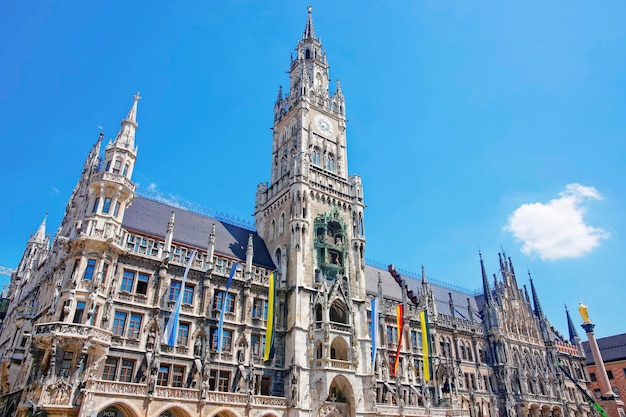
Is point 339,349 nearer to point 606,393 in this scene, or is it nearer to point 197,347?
point 197,347

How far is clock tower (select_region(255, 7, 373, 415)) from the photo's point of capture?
3984 cm

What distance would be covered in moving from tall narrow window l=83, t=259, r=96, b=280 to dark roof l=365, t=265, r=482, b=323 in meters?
30.2

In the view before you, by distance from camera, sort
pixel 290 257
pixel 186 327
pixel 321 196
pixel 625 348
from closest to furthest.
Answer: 1. pixel 186 327
2. pixel 290 257
3. pixel 321 196
4. pixel 625 348

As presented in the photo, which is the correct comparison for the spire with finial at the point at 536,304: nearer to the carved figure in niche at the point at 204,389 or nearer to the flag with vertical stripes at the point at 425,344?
the flag with vertical stripes at the point at 425,344

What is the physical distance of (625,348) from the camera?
7775 cm

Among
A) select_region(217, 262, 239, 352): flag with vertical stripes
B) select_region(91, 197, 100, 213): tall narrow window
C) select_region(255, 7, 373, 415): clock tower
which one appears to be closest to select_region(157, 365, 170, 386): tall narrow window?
select_region(217, 262, 239, 352): flag with vertical stripes

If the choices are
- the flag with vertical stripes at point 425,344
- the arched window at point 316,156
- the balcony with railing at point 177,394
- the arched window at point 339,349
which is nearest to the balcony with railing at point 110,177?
the balcony with railing at point 177,394

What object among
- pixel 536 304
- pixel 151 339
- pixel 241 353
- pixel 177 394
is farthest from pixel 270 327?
pixel 536 304

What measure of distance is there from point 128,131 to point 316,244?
20.6m

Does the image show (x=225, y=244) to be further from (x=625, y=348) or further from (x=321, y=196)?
(x=625, y=348)

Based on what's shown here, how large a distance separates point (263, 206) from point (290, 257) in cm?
1016

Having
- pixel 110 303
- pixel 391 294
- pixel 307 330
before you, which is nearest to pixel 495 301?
pixel 391 294

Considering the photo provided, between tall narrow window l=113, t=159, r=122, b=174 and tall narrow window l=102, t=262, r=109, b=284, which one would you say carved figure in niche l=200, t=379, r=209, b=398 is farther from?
tall narrow window l=113, t=159, r=122, b=174

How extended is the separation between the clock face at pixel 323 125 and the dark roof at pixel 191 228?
15437 millimetres
